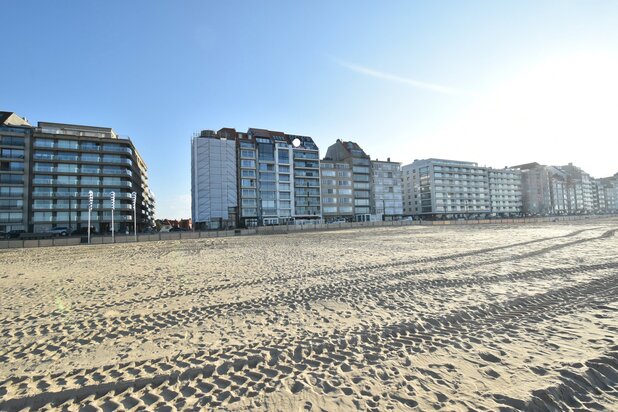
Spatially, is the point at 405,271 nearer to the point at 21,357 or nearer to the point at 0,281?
the point at 21,357

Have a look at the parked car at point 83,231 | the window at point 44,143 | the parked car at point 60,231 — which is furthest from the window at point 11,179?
the parked car at point 83,231

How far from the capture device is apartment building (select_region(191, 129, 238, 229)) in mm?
69938

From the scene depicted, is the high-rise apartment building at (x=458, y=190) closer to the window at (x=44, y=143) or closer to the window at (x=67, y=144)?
the window at (x=67, y=144)

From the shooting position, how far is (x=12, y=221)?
187 feet

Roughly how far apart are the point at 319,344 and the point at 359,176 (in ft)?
300

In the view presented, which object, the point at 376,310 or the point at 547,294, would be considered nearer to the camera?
the point at 376,310

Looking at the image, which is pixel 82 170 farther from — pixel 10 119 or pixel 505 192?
pixel 505 192

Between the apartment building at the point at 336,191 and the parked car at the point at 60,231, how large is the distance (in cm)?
5954

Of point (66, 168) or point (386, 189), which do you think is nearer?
point (66, 168)

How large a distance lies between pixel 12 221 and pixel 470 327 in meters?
79.9

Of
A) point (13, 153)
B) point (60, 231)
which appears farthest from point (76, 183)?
point (60, 231)

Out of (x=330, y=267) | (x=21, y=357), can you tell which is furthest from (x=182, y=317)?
(x=330, y=267)

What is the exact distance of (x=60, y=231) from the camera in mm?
53938

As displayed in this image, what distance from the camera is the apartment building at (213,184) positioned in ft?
229
